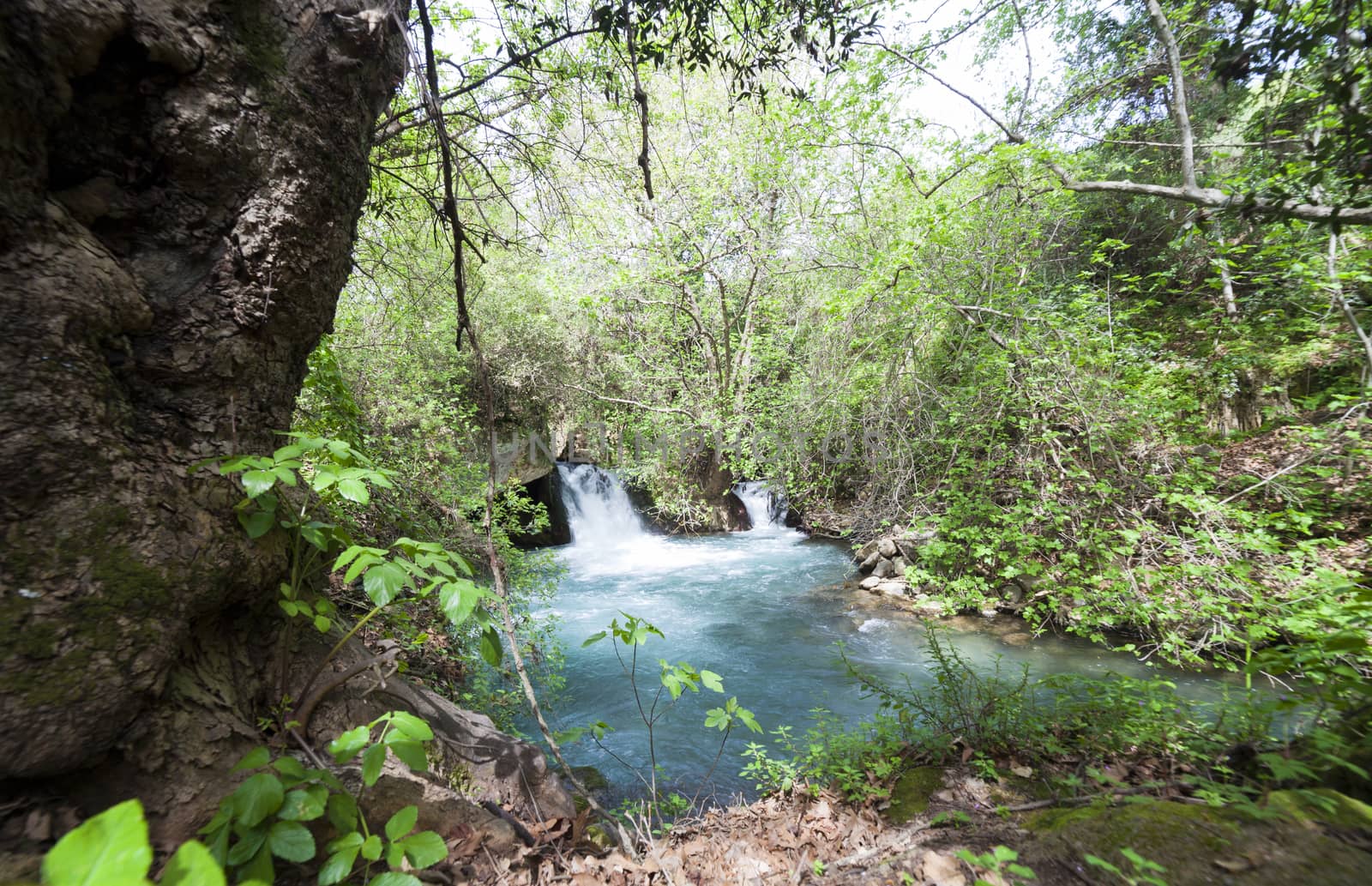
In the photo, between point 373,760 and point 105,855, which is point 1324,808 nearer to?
point 373,760

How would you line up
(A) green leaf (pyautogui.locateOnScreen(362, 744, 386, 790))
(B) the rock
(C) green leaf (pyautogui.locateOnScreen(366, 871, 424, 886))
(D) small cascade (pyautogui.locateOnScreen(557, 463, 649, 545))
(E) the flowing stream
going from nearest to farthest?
(C) green leaf (pyautogui.locateOnScreen(366, 871, 424, 886)) < (A) green leaf (pyautogui.locateOnScreen(362, 744, 386, 790)) < (B) the rock < (E) the flowing stream < (D) small cascade (pyautogui.locateOnScreen(557, 463, 649, 545))

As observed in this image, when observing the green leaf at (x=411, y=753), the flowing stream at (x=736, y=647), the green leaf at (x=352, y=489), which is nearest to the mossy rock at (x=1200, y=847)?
the flowing stream at (x=736, y=647)

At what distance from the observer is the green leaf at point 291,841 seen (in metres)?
1.12

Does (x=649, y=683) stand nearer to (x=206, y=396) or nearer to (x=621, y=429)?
(x=206, y=396)

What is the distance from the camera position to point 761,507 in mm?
13828

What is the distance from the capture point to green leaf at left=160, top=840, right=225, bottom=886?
2.07 ft

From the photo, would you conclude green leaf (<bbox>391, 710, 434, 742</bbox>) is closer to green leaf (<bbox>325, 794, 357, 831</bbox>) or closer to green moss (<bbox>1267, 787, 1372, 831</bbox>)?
green leaf (<bbox>325, 794, 357, 831</bbox>)

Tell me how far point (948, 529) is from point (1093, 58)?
8.12m

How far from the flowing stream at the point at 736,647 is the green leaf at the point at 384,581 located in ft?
6.36

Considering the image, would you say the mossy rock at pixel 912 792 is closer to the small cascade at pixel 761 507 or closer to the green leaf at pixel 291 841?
the green leaf at pixel 291 841

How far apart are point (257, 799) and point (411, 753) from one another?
0.32 metres

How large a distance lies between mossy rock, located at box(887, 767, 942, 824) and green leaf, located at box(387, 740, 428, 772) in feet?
7.90

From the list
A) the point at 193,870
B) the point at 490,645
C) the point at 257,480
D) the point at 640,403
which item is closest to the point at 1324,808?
the point at 490,645

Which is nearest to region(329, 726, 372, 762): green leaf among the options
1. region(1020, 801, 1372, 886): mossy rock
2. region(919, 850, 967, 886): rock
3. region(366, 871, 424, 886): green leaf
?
region(366, 871, 424, 886): green leaf
